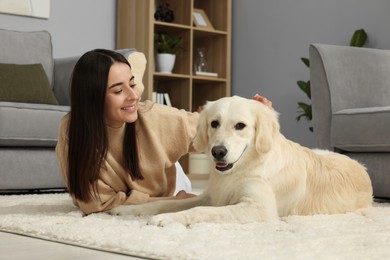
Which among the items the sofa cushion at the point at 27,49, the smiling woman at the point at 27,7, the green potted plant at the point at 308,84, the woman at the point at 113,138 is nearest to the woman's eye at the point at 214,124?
the woman at the point at 113,138

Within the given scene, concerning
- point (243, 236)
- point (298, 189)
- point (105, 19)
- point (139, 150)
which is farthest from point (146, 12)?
point (243, 236)

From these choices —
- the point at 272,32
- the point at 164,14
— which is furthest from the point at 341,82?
the point at 164,14

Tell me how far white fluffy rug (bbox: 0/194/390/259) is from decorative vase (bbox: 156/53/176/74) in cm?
337

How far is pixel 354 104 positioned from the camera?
3549mm

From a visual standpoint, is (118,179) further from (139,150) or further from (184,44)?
(184,44)

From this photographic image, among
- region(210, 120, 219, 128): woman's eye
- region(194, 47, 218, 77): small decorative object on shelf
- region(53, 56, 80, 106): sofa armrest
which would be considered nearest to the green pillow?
region(53, 56, 80, 106): sofa armrest

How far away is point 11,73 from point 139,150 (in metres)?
1.76

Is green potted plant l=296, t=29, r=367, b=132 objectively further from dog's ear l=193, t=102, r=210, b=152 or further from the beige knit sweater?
dog's ear l=193, t=102, r=210, b=152

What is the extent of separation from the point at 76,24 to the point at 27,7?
0.47m

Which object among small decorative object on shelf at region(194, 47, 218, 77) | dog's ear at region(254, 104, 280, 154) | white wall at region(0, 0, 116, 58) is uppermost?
white wall at region(0, 0, 116, 58)

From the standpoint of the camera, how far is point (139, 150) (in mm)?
2502

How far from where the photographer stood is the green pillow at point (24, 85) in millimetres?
3822

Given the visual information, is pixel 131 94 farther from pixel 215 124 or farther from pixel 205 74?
pixel 205 74

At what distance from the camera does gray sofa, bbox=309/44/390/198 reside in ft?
10.4
